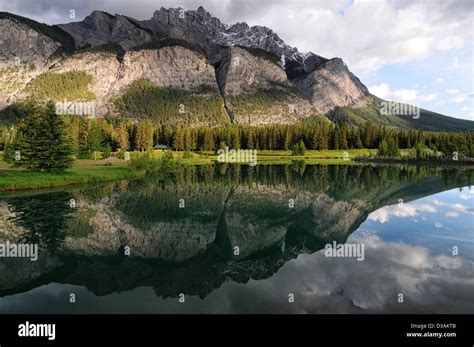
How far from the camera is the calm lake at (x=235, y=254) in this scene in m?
17.1

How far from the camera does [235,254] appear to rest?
1032 inches

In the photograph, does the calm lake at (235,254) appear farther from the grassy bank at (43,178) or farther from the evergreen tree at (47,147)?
the evergreen tree at (47,147)

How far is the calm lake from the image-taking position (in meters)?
17.1

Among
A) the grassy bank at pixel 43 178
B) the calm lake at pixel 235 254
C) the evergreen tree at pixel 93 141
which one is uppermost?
the evergreen tree at pixel 93 141

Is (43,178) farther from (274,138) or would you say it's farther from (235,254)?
(274,138)

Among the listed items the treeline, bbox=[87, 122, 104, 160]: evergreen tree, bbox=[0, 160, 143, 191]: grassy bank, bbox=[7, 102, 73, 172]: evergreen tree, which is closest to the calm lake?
bbox=[0, 160, 143, 191]: grassy bank

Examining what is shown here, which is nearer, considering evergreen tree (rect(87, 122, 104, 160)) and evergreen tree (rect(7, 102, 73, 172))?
evergreen tree (rect(7, 102, 73, 172))

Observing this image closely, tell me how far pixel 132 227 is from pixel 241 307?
64.2 ft
